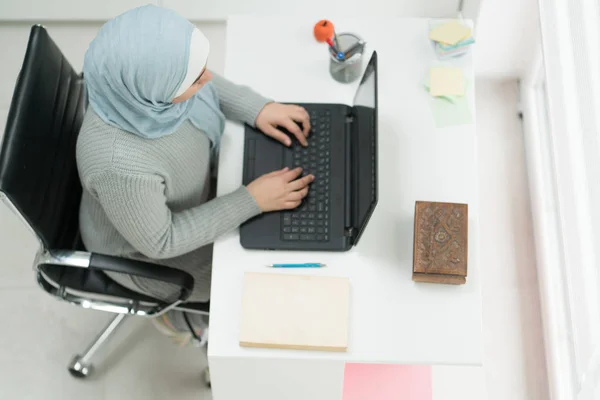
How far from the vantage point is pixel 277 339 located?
1.25 meters

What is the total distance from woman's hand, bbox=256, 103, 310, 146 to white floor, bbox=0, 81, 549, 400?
0.90m

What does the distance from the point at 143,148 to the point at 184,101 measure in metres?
0.13

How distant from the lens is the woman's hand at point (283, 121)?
4.71 feet

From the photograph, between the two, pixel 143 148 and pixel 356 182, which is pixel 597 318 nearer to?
pixel 356 182

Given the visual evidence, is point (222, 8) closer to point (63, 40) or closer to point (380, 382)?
point (63, 40)

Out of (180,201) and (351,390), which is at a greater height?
(180,201)

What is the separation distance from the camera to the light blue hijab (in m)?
1.10

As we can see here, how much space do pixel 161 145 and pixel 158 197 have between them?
0.10 metres

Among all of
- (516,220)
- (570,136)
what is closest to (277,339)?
(570,136)

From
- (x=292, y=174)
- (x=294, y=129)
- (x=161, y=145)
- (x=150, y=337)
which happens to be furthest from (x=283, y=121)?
(x=150, y=337)

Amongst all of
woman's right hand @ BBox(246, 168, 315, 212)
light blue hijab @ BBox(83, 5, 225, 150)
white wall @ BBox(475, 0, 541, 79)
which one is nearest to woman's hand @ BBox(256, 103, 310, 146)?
woman's right hand @ BBox(246, 168, 315, 212)

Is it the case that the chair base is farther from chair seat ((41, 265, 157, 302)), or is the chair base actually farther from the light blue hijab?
the light blue hijab

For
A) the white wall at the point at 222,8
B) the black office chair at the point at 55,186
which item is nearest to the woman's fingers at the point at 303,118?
the black office chair at the point at 55,186

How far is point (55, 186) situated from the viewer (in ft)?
4.31
